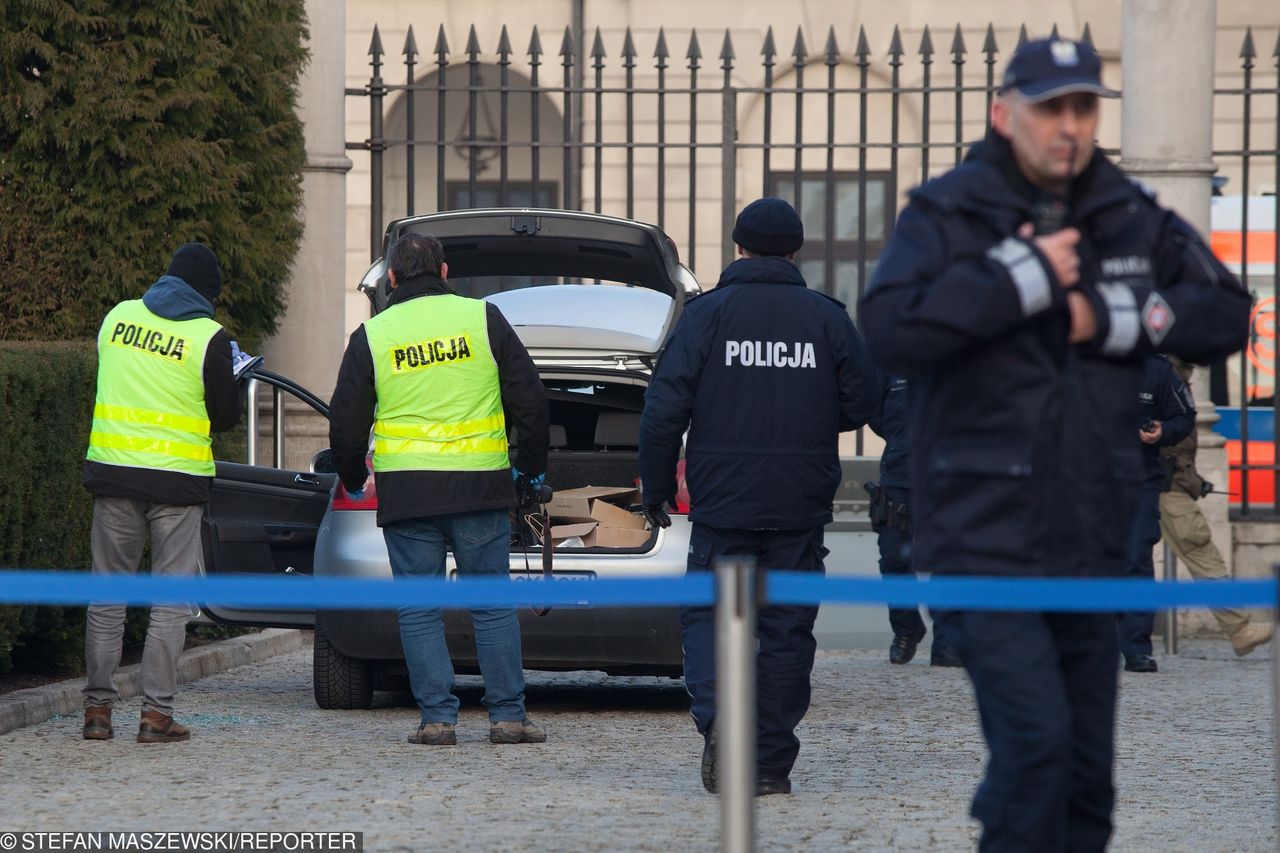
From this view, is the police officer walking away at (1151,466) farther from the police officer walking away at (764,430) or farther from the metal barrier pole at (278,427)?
the metal barrier pole at (278,427)

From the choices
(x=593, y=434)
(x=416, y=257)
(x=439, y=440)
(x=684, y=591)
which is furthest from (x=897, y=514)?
(x=684, y=591)

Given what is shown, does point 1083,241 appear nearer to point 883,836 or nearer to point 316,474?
point 883,836

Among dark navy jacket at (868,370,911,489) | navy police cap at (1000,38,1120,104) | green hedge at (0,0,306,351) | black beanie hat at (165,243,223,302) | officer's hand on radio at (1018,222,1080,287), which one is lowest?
dark navy jacket at (868,370,911,489)

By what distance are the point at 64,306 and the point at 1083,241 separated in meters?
7.35

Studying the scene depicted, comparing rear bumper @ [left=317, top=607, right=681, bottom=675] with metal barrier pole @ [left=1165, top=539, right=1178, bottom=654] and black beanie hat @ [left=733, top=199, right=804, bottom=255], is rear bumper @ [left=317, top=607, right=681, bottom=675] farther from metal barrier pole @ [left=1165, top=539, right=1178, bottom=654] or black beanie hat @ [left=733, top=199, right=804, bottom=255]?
metal barrier pole @ [left=1165, top=539, right=1178, bottom=654]

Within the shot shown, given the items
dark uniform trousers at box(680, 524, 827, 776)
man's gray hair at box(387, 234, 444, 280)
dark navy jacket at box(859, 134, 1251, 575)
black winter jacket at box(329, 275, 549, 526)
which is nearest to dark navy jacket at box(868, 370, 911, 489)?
black winter jacket at box(329, 275, 549, 526)

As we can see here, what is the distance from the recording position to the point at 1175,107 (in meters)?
12.4

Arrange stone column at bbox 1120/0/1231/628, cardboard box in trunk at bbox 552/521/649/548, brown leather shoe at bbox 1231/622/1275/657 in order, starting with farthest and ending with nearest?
stone column at bbox 1120/0/1231/628 < brown leather shoe at bbox 1231/622/1275/657 < cardboard box in trunk at bbox 552/521/649/548

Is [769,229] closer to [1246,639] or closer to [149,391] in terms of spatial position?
[149,391]

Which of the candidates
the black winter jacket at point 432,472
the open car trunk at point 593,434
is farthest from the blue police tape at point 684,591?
the open car trunk at point 593,434

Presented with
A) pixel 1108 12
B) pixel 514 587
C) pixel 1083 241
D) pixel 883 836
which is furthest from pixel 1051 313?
pixel 1108 12

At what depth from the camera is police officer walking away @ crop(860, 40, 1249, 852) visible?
371 centimetres

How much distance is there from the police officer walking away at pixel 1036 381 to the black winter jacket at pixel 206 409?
13.0 feet

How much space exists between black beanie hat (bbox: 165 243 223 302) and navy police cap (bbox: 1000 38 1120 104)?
430 centimetres
